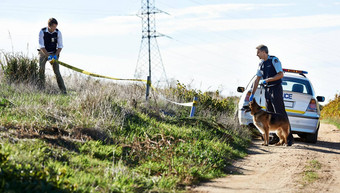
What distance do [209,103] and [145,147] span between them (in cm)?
780

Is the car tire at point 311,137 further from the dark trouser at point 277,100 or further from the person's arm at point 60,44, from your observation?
the person's arm at point 60,44

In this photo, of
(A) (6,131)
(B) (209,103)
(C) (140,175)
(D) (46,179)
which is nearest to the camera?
(D) (46,179)

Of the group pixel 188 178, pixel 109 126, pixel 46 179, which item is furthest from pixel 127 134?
pixel 46 179

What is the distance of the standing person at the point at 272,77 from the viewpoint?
10250 millimetres

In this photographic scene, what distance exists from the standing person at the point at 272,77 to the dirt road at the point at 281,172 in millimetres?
1018

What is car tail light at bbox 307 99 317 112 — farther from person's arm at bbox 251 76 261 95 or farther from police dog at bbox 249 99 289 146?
person's arm at bbox 251 76 261 95

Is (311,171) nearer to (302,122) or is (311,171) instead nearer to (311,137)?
(302,122)

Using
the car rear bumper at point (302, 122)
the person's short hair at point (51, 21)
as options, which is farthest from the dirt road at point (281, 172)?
the person's short hair at point (51, 21)

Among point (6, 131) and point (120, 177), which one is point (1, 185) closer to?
point (120, 177)

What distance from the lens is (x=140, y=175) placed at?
5.90 metres

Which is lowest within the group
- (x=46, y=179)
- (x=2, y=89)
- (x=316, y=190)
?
(x=316, y=190)

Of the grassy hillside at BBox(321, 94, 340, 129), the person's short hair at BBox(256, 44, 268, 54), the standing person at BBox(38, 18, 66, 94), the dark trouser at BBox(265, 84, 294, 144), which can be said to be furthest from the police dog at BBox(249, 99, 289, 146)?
the grassy hillside at BBox(321, 94, 340, 129)

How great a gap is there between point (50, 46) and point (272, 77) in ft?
21.8

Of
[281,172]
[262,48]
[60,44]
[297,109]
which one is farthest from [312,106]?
[60,44]
